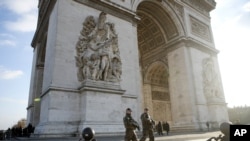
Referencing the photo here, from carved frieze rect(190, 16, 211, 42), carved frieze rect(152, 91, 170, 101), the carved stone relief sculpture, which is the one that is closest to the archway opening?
carved frieze rect(152, 91, 170, 101)

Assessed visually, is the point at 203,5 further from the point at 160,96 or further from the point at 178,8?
the point at 160,96

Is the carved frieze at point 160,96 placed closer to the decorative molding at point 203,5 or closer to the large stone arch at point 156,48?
the large stone arch at point 156,48

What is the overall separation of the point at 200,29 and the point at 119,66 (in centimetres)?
1226

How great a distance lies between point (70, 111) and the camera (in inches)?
410

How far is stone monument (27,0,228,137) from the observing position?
10570mm

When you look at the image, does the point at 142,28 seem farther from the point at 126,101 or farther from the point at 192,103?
the point at 126,101

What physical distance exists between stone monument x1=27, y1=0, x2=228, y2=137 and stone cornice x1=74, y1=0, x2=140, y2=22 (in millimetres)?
67

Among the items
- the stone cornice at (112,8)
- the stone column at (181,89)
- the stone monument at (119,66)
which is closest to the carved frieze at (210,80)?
the stone monument at (119,66)

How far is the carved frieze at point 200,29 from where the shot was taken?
66.7ft

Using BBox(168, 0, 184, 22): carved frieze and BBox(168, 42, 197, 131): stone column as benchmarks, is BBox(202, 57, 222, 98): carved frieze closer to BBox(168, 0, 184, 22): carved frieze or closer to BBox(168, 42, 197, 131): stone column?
BBox(168, 42, 197, 131): stone column

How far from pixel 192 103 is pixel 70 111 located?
10125 millimetres

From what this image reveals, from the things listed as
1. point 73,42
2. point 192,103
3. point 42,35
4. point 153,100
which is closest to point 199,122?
point 192,103

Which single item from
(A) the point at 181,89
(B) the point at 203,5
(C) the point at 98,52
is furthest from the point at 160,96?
(C) the point at 98,52

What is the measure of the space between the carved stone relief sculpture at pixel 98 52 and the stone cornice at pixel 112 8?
1116 millimetres
